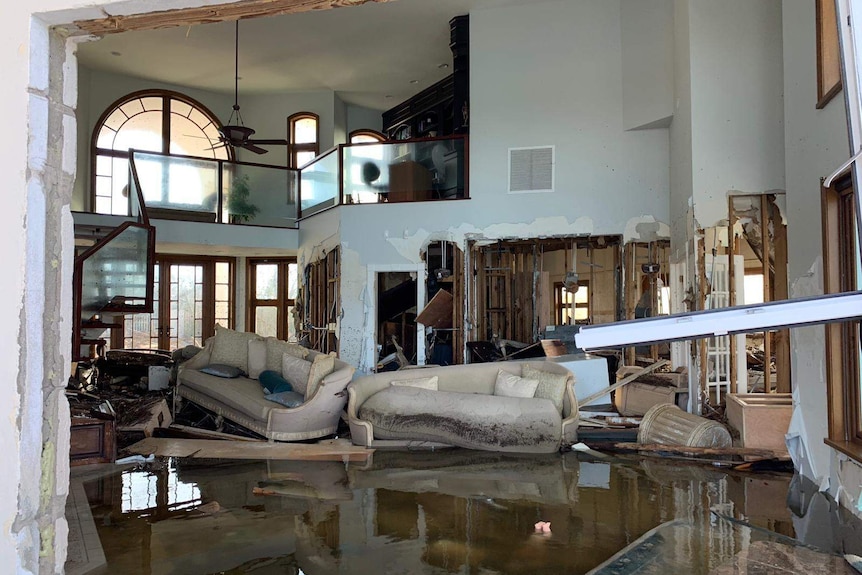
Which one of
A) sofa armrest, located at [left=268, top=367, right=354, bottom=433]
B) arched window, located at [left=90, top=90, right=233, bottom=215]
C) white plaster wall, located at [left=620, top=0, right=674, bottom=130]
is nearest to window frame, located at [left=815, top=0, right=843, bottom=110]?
white plaster wall, located at [left=620, top=0, right=674, bottom=130]

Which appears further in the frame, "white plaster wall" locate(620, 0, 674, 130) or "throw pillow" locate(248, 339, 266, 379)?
"white plaster wall" locate(620, 0, 674, 130)

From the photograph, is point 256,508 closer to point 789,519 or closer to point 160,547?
point 160,547

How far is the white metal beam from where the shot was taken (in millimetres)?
1756

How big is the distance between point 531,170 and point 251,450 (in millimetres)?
6380

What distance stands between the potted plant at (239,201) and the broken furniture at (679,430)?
850cm

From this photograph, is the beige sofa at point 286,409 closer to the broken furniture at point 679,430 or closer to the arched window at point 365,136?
the broken furniture at point 679,430

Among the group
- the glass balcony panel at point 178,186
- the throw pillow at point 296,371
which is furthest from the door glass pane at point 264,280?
the throw pillow at point 296,371

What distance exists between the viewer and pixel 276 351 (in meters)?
8.72

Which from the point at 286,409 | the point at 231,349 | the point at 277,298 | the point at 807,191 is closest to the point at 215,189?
the point at 277,298

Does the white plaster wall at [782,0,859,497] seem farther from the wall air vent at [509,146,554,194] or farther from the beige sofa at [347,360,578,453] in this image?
the wall air vent at [509,146,554,194]

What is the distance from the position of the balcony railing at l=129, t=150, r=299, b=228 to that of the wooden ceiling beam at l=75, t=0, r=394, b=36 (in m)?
9.13

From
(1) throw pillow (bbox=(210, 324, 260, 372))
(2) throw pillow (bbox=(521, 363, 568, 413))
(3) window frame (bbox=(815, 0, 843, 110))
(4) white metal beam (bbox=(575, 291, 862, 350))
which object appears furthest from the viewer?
(1) throw pillow (bbox=(210, 324, 260, 372))

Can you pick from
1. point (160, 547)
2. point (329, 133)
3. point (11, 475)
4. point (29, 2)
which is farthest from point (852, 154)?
point (329, 133)

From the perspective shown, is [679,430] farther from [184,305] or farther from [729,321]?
[184,305]
